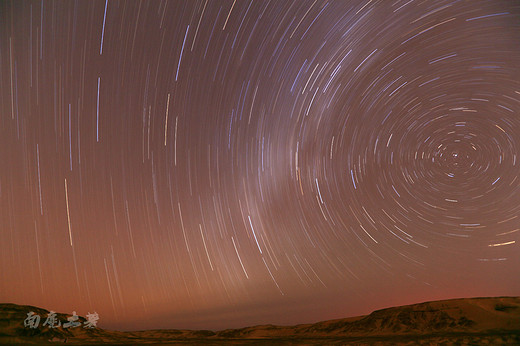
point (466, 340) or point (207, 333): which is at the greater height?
point (207, 333)

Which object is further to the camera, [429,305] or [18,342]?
[429,305]

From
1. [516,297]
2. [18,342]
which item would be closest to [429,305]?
[516,297]

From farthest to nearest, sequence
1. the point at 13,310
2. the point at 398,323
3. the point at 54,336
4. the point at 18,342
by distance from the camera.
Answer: the point at 13,310, the point at 398,323, the point at 54,336, the point at 18,342

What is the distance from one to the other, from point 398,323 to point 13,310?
56283mm

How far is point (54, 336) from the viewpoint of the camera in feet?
149

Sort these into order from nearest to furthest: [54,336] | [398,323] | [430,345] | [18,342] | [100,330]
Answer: [430,345] → [18,342] → [54,336] → [398,323] → [100,330]

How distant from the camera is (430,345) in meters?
27.9

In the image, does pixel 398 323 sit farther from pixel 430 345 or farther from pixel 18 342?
pixel 18 342

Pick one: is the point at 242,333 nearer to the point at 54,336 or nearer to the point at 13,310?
the point at 54,336

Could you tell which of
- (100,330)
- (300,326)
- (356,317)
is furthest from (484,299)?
(100,330)

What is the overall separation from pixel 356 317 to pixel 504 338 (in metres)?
31.7

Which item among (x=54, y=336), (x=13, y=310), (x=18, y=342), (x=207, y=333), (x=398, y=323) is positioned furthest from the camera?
(x=13, y=310)

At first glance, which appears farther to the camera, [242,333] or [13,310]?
[13,310]

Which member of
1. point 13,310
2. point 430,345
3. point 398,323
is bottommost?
point 430,345
